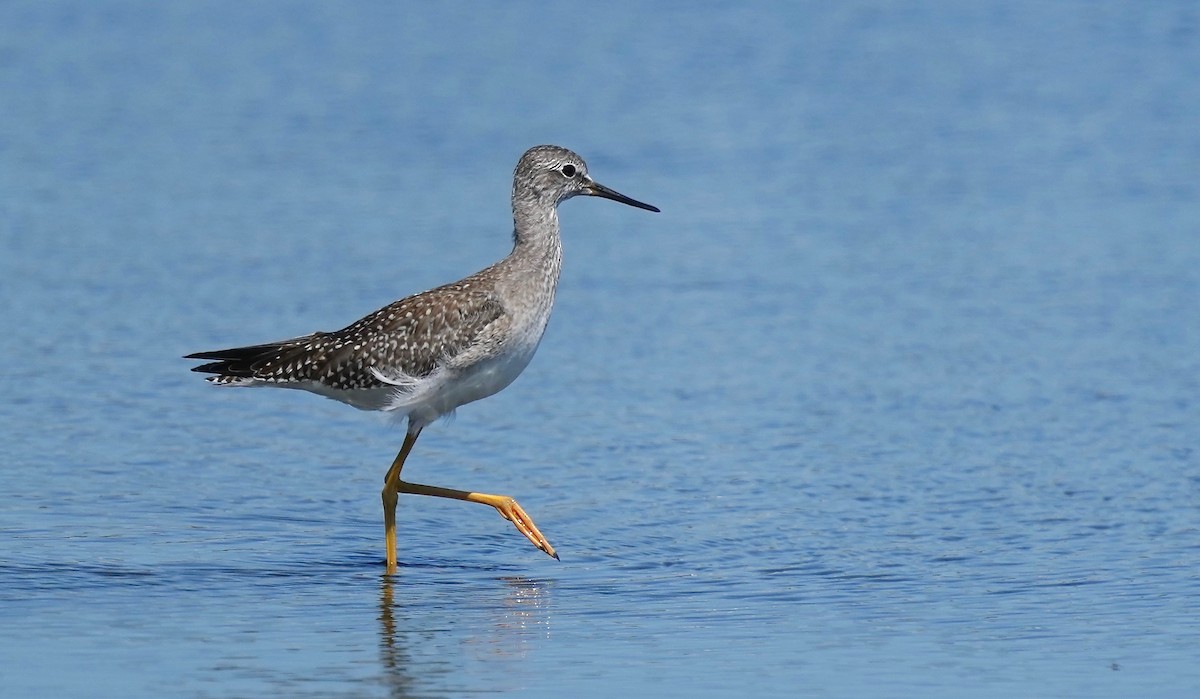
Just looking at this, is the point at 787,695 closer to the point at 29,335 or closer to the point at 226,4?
the point at 29,335

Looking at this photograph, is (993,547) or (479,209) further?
(479,209)

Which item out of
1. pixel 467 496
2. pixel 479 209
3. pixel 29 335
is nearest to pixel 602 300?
pixel 479 209

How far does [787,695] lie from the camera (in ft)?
23.1

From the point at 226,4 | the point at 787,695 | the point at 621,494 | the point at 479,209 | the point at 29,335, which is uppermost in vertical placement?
the point at 226,4

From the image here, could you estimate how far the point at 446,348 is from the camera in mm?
9555

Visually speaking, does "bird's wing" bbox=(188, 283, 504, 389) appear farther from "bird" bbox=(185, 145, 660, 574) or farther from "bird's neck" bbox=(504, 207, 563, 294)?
"bird's neck" bbox=(504, 207, 563, 294)

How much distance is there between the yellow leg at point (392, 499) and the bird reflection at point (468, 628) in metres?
0.40

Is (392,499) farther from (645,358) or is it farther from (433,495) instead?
(645,358)

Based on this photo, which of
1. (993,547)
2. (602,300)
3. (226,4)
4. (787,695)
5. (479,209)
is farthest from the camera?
(226,4)

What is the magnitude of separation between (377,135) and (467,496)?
11.2 meters

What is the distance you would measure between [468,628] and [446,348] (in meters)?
1.84

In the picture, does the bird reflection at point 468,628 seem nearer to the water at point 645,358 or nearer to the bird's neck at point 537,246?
the water at point 645,358

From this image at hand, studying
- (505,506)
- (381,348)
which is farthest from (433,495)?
(381,348)

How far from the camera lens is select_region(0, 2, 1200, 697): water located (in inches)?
313
